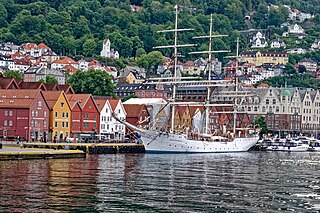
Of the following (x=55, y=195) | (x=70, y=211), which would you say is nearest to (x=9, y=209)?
(x=70, y=211)

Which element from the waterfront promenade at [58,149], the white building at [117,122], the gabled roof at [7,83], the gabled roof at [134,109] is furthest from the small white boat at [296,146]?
the gabled roof at [7,83]

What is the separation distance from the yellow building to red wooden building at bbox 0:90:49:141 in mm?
3430

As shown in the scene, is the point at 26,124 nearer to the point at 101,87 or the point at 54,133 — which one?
the point at 54,133

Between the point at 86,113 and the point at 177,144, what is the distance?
535 inches

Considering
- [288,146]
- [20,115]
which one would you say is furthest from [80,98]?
[288,146]

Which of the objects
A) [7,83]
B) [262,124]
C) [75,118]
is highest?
[7,83]

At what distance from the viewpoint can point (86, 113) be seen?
4001 inches

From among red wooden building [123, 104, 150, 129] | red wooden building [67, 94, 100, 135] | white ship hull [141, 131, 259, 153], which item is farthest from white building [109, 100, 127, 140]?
white ship hull [141, 131, 259, 153]

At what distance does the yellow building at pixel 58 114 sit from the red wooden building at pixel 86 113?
55.9 inches

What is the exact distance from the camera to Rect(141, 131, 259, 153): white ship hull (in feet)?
308

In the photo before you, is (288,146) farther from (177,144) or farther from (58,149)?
(58,149)

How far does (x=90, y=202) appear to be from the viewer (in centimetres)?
3991

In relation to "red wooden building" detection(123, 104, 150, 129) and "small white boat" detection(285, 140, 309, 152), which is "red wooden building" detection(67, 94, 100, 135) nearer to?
"red wooden building" detection(123, 104, 150, 129)

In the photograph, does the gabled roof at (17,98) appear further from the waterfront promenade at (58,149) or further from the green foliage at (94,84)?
the green foliage at (94,84)
